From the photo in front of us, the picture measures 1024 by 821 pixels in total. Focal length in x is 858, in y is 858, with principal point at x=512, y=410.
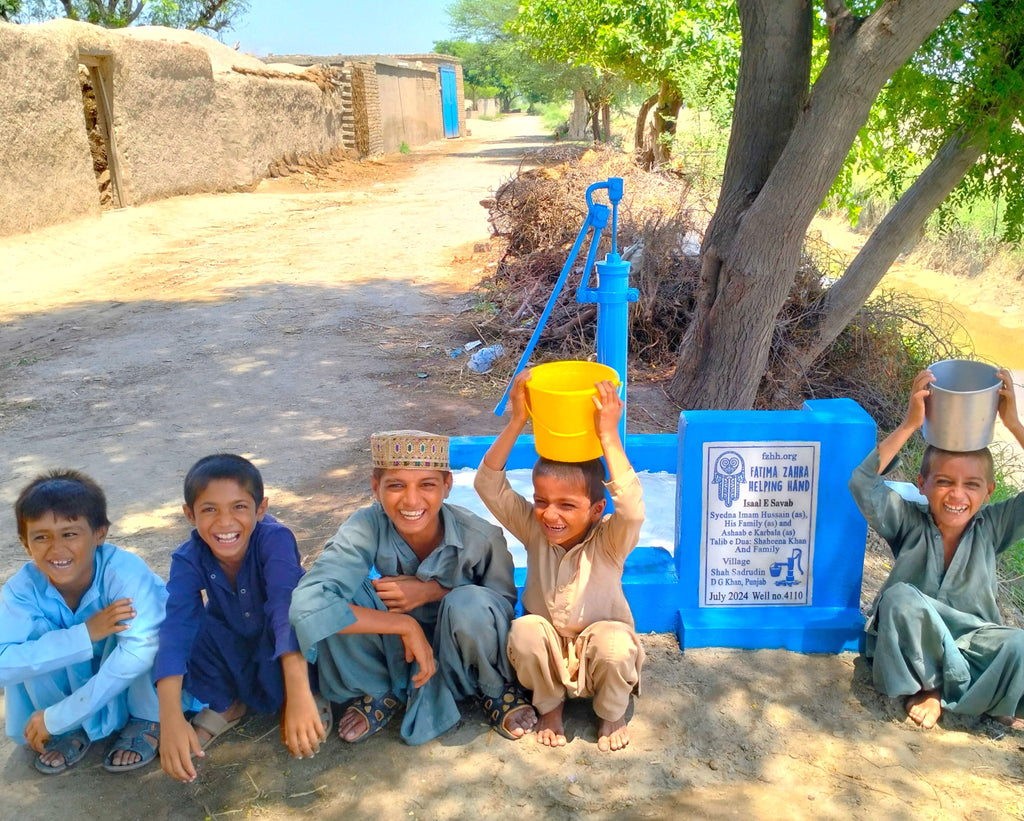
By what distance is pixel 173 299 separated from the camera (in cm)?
799

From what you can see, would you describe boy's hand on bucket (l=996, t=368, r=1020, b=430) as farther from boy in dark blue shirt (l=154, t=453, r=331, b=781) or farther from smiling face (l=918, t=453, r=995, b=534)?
boy in dark blue shirt (l=154, t=453, r=331, b=781)

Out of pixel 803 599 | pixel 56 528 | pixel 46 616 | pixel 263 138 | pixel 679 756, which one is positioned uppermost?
pixel 263 138

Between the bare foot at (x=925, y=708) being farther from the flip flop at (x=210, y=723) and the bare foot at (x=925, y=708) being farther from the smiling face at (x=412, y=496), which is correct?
the flip flop at (x=210, y=723)

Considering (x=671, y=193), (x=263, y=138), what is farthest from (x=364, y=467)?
(x=263, y=138)

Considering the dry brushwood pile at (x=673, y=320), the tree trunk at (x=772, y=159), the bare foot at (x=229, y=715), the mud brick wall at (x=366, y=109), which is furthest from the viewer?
the mud brick wall at (x=366, y=109)

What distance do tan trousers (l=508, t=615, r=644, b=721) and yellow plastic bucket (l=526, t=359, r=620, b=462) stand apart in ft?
1.54

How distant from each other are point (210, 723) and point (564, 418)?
132 cm

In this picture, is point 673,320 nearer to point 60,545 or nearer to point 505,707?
point 505,707

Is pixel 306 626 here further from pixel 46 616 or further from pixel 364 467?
pixel 364 467

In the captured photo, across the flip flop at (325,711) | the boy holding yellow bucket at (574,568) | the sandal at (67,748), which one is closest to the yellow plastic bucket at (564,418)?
the boy holding yellow bucket at (574,568)

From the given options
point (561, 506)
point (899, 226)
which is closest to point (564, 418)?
point (561, 506)

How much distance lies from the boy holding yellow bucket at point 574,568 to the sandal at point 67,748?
47.3 inches

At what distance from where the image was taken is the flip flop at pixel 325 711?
2420mm

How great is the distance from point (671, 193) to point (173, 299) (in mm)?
5004
